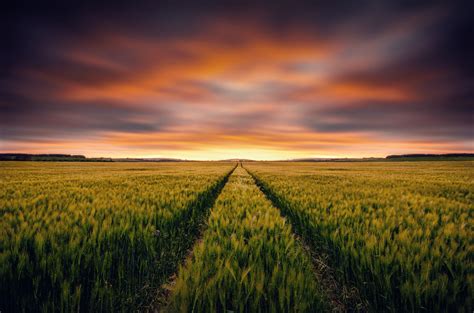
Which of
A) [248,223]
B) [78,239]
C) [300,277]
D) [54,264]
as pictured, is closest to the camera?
[300,277]

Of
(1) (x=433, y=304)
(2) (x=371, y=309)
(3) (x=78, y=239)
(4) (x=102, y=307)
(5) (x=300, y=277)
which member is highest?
(3) (x=78, y=239)

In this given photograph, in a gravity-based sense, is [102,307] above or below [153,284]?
above

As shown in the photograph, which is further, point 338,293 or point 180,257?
point 180,257

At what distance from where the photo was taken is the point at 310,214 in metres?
4.77

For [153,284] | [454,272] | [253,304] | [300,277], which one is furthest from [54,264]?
[454,272]

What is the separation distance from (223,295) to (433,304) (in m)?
1.94

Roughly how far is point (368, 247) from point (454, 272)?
79 cm

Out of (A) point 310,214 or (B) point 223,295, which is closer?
(B) point 223,295

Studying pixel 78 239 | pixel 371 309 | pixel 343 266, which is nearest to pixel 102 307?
pixel 78 239

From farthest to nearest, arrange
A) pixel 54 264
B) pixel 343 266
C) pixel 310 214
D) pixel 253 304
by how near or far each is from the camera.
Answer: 1. pixel 310 214
2. pixel 343 266
3. pixel 54 264
4. pixel 253 304

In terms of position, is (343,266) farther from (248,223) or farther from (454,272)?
(248,223)

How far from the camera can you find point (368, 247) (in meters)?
2.63

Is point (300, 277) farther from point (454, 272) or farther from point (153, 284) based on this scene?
point (153, 284)

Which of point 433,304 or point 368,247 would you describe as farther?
point 368,247
